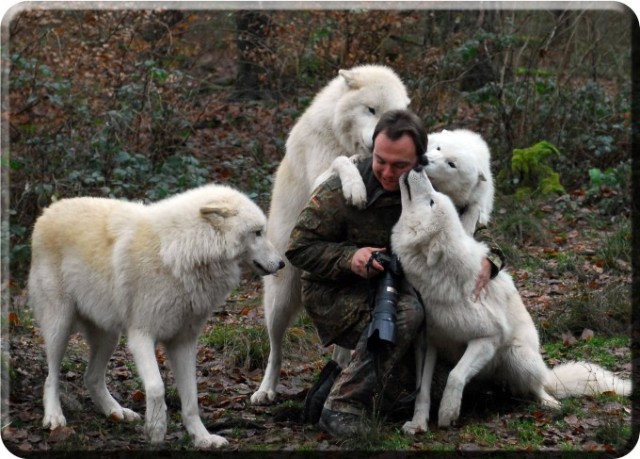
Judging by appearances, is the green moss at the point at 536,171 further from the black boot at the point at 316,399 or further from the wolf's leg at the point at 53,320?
the wolf's leg at the point at 53,320

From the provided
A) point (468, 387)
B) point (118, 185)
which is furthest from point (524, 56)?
point (468, 387)

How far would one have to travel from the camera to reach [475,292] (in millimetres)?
5004

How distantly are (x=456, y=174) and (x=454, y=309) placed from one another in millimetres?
848

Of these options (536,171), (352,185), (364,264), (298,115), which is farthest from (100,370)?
(536,171)

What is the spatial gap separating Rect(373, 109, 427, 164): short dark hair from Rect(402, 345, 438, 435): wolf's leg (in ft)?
3.92

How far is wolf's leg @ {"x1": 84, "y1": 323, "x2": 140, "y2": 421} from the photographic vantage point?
5.32m

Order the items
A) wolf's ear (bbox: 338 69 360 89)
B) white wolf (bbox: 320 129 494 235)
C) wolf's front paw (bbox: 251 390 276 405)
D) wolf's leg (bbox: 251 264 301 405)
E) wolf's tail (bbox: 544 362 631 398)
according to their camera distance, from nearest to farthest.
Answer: white wolf (bbox: 320 129 494 235) → wolf's tail (bbox: 544 362 631 398) → wolf's front paw (bbox: 251 390 276 405) → wolf's leg (bbox: 251 264 301 405) → wolf's ear (bbox: 338 69 360 89)

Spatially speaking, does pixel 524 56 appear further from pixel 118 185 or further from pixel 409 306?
pixel 409 306

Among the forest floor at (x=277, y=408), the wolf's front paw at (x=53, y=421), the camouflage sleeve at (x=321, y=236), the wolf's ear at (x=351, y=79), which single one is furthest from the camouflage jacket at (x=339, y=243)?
the wolf's front paw at (x=53, y=421)

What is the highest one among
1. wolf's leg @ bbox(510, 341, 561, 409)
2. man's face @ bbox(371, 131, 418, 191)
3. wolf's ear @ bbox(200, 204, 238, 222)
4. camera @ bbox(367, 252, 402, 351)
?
man's face @ bbox(371, 131, 418, 191)

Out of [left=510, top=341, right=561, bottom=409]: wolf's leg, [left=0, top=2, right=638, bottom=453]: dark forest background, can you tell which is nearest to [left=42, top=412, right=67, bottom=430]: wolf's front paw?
[left=0, top=2, right=638, bottom=453]: dark forest background

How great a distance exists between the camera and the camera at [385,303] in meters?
4.73

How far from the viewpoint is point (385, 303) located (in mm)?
4777

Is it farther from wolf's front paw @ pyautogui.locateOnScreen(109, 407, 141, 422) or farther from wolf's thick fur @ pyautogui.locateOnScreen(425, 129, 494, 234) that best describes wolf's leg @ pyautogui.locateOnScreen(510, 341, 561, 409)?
wolf's front paw @ pyautogui.locateOnScreen(109, 407, 141, 422)
